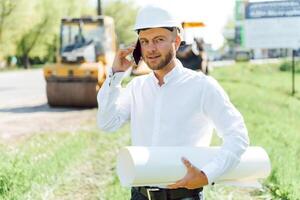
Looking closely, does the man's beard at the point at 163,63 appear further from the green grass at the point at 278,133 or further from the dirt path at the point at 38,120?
the dirt path at the point at 38,120

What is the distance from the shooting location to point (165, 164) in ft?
9.17

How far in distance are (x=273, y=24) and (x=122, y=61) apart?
69.8ft

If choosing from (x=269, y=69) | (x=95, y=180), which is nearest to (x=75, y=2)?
(x=269, y=69)

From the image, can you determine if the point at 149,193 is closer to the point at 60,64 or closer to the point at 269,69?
the point at 60,64

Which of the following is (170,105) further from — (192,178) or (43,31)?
(43,31)

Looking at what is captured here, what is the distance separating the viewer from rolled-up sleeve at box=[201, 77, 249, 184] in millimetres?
2793

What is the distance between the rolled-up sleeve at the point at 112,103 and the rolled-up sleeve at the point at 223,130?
473 mm

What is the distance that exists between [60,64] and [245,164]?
550 inches

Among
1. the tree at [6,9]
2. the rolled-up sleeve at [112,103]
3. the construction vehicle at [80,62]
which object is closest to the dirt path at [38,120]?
the construction vehicle at [80,62]

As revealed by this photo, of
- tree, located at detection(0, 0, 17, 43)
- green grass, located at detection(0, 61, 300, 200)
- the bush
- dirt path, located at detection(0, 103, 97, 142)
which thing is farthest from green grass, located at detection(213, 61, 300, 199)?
tree, located at detection(0, 0, 17, 43)

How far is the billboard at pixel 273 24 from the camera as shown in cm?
2308

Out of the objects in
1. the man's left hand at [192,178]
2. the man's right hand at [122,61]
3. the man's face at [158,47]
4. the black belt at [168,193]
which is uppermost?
the man's face at [158,47]

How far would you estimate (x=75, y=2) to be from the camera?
65.6 meters

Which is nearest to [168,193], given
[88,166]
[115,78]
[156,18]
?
[115,78]
